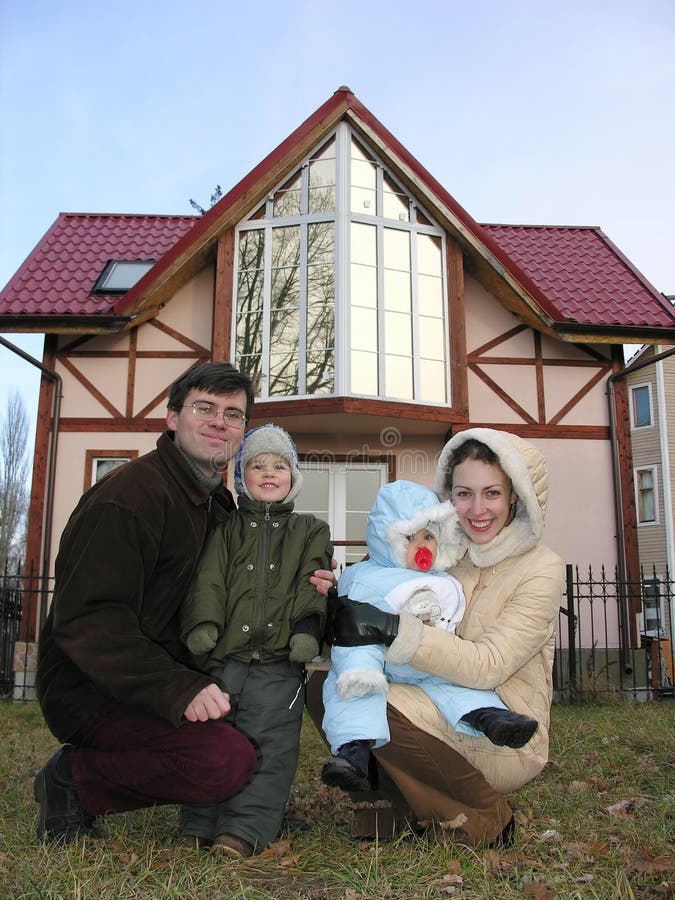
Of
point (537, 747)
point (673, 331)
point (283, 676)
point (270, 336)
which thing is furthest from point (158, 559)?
point (673, 331)

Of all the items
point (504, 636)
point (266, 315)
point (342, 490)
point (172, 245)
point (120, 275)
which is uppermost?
point (172, 245)

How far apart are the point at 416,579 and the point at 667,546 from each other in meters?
27.4

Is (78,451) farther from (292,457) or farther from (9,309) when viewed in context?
(292,457)

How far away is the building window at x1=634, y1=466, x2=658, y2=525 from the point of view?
2928 centimetres

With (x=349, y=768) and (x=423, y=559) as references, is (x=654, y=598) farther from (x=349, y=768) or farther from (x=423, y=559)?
(x=349, y=768)

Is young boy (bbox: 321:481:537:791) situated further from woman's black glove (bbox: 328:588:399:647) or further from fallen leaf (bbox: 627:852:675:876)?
fallen leaf (bbox: 627:852:675:876)

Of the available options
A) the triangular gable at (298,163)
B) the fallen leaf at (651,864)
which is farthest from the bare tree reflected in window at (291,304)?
the fallen leaf at (651,864)

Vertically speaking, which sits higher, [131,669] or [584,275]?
[584,275]

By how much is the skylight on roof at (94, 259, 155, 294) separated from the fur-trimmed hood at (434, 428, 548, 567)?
360 inches

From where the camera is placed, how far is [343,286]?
10.3 meters

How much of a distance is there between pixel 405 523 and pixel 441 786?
3.39 ft

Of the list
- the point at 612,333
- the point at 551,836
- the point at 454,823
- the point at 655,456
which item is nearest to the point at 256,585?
the point at 454,823

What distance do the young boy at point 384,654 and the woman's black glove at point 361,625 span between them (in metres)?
0.04

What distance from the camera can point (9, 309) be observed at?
1070 centimetres
